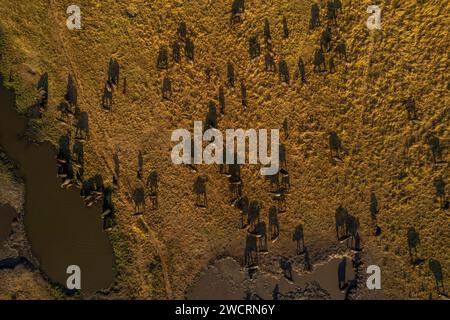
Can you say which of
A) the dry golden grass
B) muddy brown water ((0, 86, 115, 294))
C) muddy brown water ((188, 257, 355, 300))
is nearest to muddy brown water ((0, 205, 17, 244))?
muddy brown water ((0, 86, 115, 294))

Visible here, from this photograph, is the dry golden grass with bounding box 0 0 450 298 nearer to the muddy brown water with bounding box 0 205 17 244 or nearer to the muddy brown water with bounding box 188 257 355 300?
the muddy brown water with bounding box 188 257 355 300

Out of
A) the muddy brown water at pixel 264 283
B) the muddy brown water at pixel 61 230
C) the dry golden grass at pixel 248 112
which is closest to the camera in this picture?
the dry golden grass at pixel 248 112

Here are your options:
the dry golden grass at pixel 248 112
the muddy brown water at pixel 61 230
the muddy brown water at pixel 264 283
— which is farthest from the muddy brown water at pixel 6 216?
the muddy brown water at pixel 264 283

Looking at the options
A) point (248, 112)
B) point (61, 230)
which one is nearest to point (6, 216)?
point (61, 230)

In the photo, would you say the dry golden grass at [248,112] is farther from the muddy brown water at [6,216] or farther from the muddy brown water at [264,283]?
the muddy brown water at [6,216]
